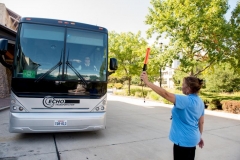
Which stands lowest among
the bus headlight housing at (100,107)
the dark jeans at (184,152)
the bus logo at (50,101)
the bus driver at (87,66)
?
the dark jeans at (184,152)

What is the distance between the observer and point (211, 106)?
1315cm

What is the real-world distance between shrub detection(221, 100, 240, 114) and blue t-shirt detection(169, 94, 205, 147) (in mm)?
11659

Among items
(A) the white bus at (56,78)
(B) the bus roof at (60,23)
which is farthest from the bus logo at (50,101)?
(B) the bus roof at (60,23)

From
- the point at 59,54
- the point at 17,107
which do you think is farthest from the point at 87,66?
the point at 17,107

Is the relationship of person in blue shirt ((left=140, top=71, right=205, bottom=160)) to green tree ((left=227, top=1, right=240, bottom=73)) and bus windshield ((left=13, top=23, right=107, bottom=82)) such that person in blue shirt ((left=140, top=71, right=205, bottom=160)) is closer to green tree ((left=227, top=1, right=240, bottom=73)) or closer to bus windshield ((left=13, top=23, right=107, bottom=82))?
bus windshield ((left=13, top=23, right=107, bottom=82))

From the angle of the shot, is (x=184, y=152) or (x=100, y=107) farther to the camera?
(x=100, y=107)

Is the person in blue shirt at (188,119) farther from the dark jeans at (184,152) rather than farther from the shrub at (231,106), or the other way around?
the shrub at (231,106)

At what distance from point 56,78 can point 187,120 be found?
3.72 meters

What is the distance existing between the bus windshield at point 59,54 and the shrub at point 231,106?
35.0 feet

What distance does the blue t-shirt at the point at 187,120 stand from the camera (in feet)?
7.48

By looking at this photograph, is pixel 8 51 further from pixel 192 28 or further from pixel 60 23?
pixel 192 28

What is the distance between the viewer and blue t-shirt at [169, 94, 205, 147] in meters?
2.28

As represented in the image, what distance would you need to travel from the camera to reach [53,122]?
4586 mm

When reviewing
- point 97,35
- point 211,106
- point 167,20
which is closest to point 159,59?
point 167,20
